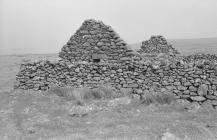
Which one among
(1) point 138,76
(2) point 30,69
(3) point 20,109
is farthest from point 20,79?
(1) point 138,76

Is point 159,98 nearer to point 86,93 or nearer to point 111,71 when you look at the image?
point 111,71

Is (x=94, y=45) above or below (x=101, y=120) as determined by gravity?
above

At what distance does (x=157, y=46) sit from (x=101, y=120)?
10644 mm

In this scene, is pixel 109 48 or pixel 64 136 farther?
pixel 109 48

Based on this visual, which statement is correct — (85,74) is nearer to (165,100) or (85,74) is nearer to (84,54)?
(84,54)

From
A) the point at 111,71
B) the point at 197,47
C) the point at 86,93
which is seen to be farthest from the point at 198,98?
the point at 197,47

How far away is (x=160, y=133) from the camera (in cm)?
708

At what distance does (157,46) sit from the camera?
17.8 meters

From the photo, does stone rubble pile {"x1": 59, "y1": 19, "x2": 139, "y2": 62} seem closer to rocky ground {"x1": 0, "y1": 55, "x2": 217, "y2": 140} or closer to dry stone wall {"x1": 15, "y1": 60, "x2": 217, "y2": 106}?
dry stone wall {"x1": 15, "y1": 60, "x2": 217, "y2": 106}

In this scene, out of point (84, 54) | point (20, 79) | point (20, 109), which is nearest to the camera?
point (20, 109)

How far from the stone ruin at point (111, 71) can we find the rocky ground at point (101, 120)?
3.13 ft

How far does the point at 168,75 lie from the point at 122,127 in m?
3.94

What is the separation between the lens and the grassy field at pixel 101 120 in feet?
23.2

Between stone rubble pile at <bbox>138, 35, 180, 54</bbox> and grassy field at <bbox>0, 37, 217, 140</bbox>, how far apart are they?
26.7 feet
